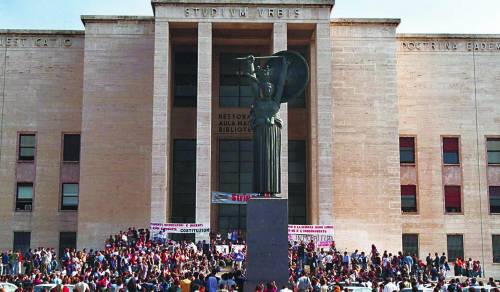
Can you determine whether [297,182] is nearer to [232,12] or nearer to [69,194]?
[232,12]

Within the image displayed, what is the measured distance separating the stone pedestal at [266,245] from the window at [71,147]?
2732 cm

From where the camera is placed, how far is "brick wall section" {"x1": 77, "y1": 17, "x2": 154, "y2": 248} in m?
43.3

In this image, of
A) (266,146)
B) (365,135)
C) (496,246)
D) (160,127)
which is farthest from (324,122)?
(266,146)

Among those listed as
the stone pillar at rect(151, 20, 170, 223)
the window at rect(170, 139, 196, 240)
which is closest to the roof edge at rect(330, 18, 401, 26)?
the stone pillar at rect(151, 20, 170, 223)

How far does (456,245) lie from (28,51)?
3053cm

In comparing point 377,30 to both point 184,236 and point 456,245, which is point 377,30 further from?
point 184,236

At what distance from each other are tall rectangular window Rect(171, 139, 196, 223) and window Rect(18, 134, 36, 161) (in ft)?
30.1

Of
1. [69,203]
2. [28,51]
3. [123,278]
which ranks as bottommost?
[123,278]

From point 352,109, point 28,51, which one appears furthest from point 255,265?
point 28,51

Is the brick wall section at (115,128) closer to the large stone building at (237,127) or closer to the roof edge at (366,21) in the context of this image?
the large stone building at (237,127)

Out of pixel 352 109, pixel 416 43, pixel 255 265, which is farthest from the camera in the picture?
pixel 416 43

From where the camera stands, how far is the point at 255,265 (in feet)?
70.9

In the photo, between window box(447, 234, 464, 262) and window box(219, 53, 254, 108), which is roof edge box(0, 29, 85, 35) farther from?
window box(447, 234, 464, 262)

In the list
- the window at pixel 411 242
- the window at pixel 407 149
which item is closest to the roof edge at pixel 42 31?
the window at pixel 407 149
